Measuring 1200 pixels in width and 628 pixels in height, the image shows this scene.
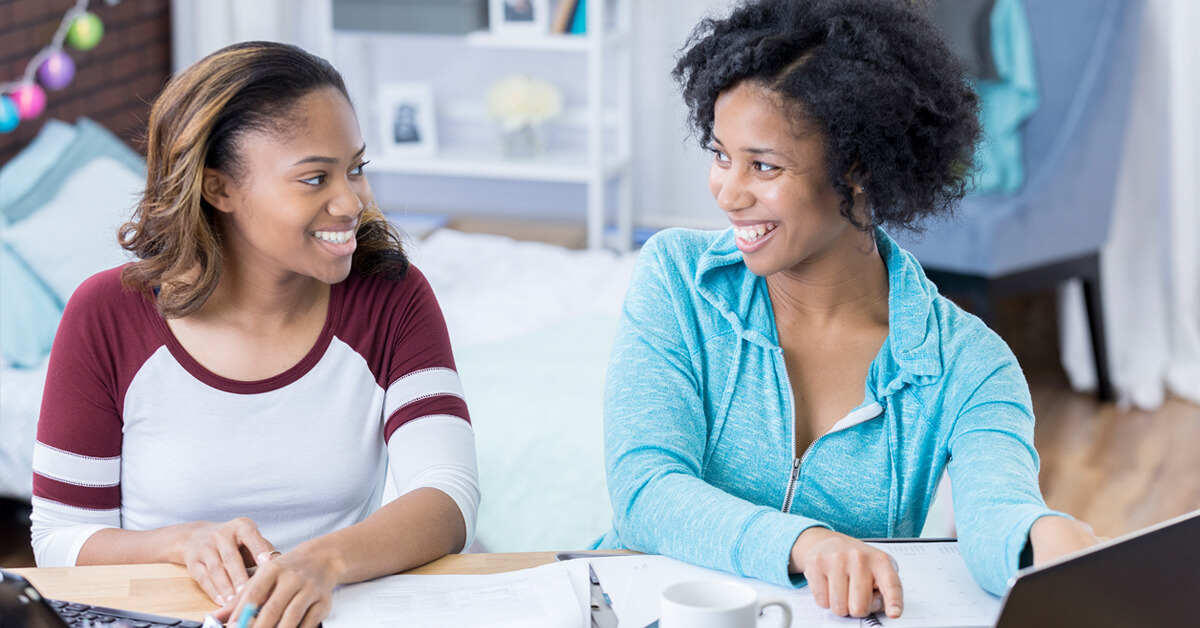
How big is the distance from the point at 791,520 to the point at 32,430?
1626 mm

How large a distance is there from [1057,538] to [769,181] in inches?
17.1

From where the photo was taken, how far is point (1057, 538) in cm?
100

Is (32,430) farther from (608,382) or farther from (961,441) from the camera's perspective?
(961,441)

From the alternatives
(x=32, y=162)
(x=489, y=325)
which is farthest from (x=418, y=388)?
(x=32, y=162)

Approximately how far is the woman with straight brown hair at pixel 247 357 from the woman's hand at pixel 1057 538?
0.55m

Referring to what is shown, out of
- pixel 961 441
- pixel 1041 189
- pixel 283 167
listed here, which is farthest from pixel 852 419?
pixel 1041 189

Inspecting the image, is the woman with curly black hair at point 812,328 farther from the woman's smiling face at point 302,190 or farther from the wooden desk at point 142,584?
the woman's smiling face at point 302,190

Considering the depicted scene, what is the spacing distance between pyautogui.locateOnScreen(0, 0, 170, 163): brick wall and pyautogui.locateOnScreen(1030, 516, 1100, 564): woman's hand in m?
2.37

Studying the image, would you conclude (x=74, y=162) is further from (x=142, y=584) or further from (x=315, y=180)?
(x=142, y=584)

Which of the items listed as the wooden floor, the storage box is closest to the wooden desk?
the wooden floor

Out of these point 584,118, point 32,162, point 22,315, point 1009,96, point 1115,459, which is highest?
point 1009,96

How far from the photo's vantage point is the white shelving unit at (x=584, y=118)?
3.67 m

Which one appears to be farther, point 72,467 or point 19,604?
point 72,467

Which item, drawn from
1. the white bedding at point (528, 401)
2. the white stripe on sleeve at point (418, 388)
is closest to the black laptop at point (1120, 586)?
the white stripe on sleeve at point (418, 388)
